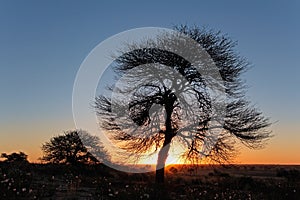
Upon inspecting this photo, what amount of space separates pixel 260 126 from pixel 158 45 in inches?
263

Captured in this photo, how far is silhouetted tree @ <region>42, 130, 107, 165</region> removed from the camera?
1328 inches

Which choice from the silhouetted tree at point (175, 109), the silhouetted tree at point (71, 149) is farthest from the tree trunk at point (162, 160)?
the silhouetted tree at point (71, 149)

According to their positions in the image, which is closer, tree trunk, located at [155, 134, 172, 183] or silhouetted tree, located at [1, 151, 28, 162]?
tree trunk, located at [155, 134, 172, 183]

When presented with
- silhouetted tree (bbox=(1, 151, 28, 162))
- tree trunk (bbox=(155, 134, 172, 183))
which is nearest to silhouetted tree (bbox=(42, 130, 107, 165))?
silhouetted tree (bbox=(1, 151, 28, 162))

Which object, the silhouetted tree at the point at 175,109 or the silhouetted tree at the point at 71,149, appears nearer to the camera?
the silhouetted tree at the point at 175,109

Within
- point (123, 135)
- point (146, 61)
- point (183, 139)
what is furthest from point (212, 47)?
point (123, 135)

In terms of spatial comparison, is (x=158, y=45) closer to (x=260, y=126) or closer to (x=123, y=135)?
(x=123, y=135)

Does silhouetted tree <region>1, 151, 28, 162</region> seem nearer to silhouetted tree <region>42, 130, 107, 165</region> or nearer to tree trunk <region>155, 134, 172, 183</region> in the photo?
silhouetted tree <region>42, 130, 107, 165</region>

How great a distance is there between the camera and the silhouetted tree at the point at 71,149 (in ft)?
111

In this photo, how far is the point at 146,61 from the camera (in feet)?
72.7

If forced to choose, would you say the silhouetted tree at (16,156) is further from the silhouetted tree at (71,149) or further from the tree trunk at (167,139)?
the tree trunk at (167,139)

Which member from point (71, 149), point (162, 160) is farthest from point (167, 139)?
point (71, 149)

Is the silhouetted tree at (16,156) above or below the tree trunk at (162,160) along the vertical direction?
above

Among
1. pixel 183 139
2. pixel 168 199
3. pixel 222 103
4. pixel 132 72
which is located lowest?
pixel 168 199
